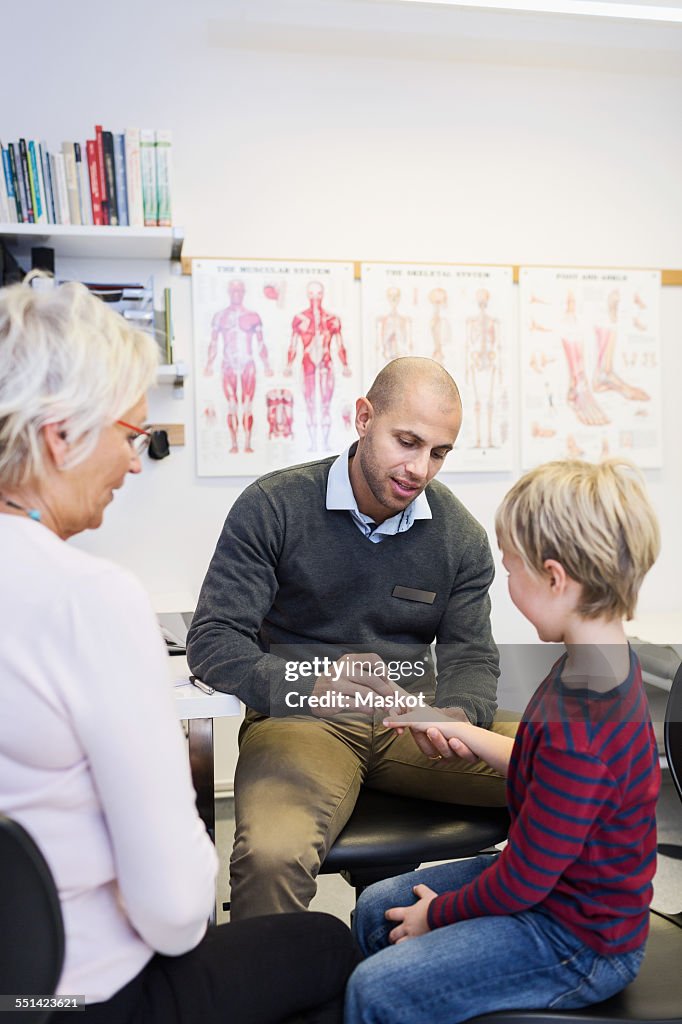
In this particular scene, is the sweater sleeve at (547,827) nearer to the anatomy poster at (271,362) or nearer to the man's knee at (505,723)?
the man's knee at (505,723)

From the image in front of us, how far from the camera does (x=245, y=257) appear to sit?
303 cm

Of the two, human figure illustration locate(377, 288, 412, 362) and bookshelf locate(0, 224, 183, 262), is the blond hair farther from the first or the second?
human figure illustration locate(377, 288, 412, 362)

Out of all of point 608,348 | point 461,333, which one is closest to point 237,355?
point 461,333

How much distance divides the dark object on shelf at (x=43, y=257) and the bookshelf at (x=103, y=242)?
3 centimetres

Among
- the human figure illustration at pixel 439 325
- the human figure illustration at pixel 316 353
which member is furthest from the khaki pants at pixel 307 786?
the human figure illustration at pixel 439 325

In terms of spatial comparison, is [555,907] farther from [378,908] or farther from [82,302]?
[82,302]

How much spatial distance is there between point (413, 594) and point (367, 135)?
6.22 ft

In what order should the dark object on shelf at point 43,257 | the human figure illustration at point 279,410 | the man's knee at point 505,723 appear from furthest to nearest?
1. the human figure illustration at point 279,410
2. the dark object on shelf at point 43,257
3. the man's knee at point 505,723

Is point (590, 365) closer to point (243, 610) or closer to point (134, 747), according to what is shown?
point (243, 610)

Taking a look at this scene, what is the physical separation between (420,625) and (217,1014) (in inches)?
41.0

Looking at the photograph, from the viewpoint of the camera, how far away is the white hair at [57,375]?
0.95m

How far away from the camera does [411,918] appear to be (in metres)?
1.21

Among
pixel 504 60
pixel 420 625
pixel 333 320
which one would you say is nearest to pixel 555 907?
pixel 420 625

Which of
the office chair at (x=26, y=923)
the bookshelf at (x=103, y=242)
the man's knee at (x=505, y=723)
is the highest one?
the bookshelf at (x=103, y=242)
